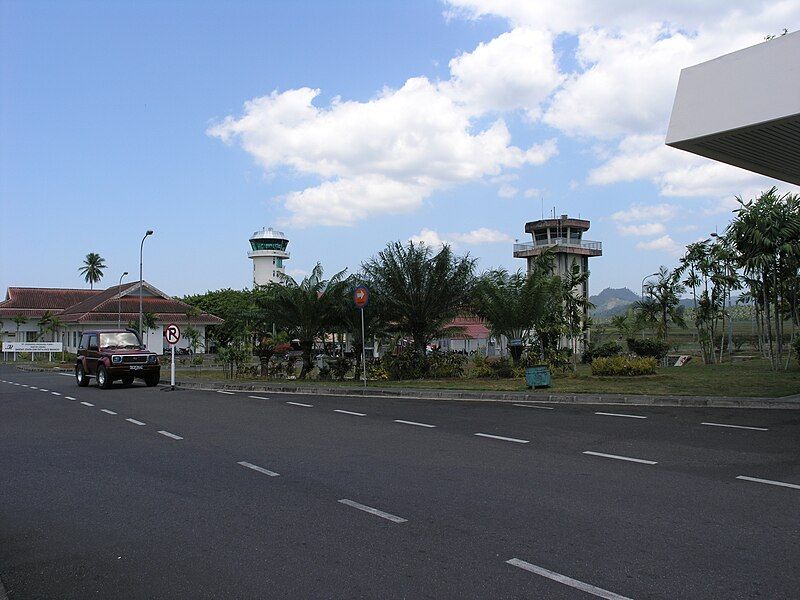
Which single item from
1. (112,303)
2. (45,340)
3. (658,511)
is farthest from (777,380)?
(45,340)

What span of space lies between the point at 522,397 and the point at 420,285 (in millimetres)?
8633

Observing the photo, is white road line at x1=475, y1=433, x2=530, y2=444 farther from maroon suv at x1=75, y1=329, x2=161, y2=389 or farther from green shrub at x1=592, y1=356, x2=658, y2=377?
maroon suv at x1=75, y1=329, x2=161, y2=389

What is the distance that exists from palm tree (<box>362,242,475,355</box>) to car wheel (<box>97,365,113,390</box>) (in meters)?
9.90

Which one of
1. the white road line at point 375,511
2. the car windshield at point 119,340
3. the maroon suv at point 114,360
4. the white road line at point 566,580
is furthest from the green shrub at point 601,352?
the white road line at point 566,580

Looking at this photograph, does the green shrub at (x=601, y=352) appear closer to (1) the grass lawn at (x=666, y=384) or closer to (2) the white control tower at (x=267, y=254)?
(1) the grass lawn at (x=666, y=384)

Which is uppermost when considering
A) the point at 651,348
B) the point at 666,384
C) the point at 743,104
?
the point at 743,104

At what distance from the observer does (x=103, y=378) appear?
84.2 feet

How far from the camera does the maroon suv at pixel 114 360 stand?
25609 millimetres

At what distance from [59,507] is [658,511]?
6.19 m

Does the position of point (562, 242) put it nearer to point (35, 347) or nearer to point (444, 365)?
point (444, 365)

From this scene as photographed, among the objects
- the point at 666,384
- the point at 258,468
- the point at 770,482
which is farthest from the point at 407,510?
the point at 666,384

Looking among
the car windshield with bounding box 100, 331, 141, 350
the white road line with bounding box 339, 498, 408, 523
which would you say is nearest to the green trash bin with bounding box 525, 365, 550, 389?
the white road line with bounding box 339, 498, 408, 523

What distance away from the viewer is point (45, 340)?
Answer: 72688 mm

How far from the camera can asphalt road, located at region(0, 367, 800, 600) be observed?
17.3 ft
